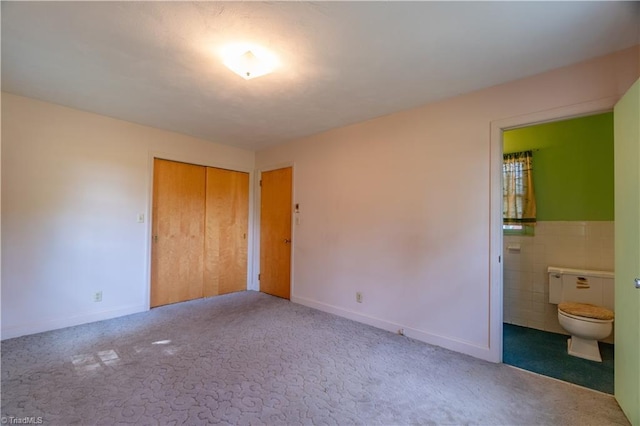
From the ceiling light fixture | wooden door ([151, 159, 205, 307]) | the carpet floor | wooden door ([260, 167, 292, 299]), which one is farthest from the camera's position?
wooden door ([260, 167, 292, 299])

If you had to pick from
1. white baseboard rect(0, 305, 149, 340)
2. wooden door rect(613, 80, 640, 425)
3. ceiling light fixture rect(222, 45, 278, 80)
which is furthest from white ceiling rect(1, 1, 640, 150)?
white baseboard rect(0, 305, 149, 340)

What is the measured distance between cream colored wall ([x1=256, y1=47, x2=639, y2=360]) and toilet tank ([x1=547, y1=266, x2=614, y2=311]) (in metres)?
1.23

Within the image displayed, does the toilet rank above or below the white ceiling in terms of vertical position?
below

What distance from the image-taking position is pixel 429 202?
9.57 ft

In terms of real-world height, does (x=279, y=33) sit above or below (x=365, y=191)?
above

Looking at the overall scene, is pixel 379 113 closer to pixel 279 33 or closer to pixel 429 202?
pixel 429 202

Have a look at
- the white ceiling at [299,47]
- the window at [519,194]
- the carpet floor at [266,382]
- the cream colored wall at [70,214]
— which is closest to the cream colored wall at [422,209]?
the white ceiling at [299,47]

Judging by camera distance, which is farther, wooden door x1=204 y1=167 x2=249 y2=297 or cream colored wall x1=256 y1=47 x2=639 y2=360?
wooden door x1=204 y1=167 x2=249 y2=297

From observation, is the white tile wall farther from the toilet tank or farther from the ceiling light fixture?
the ceiling light fixture

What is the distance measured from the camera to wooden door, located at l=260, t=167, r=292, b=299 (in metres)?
4.46

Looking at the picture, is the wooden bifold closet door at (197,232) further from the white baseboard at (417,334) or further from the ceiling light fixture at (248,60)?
the ceiling light fixture at (248,60)

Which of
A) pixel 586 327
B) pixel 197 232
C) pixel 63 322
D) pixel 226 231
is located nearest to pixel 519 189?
pixel 586 327

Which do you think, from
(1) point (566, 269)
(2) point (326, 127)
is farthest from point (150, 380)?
(1) point (566, 269)

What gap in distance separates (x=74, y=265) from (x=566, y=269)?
546 cm
